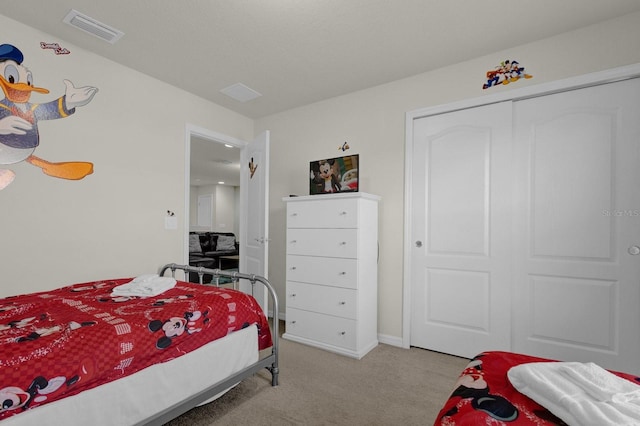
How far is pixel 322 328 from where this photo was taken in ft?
10.1

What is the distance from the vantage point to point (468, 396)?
1.06 meters

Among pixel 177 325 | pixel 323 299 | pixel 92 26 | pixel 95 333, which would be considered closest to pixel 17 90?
pixel 92 26

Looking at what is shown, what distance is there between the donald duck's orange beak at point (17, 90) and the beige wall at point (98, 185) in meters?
0.07

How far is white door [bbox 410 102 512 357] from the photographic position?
273 centimetres

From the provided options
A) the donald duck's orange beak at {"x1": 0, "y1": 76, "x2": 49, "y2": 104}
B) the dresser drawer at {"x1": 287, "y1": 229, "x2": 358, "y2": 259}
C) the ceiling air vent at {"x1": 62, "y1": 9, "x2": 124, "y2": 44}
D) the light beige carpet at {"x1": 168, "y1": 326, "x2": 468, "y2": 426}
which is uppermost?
the ceiling air vent at {"x1": 62, "y1": 9, "x2": 124, "y2": 44}

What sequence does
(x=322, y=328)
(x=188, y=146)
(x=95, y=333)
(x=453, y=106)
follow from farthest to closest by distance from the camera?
(x=188, y=146) → (x=322, y=328) → (x=453, y=106) → (x=95, y=333)

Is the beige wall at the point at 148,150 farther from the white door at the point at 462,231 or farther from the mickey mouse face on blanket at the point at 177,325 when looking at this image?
the mickey mouse face on blanket at the point at 177,325

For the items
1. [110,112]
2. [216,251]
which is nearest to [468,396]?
[110,112]

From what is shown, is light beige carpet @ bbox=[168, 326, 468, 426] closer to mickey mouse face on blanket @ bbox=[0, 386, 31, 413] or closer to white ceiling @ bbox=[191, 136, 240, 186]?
mickey mouse face on blanket @ bbox=[0, 386, 31, 413]

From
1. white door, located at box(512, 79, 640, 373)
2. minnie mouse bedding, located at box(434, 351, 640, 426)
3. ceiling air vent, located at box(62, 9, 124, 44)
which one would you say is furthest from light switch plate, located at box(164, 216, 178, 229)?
white door, located at box(512, 79, 640, 373)

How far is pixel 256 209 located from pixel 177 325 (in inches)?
80.9

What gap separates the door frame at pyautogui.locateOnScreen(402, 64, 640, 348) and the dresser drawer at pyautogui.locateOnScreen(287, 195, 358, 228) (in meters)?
0.59

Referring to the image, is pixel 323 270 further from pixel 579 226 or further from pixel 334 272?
pixel 579 226

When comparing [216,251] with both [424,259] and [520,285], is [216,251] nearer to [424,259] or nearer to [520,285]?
[424,259]
